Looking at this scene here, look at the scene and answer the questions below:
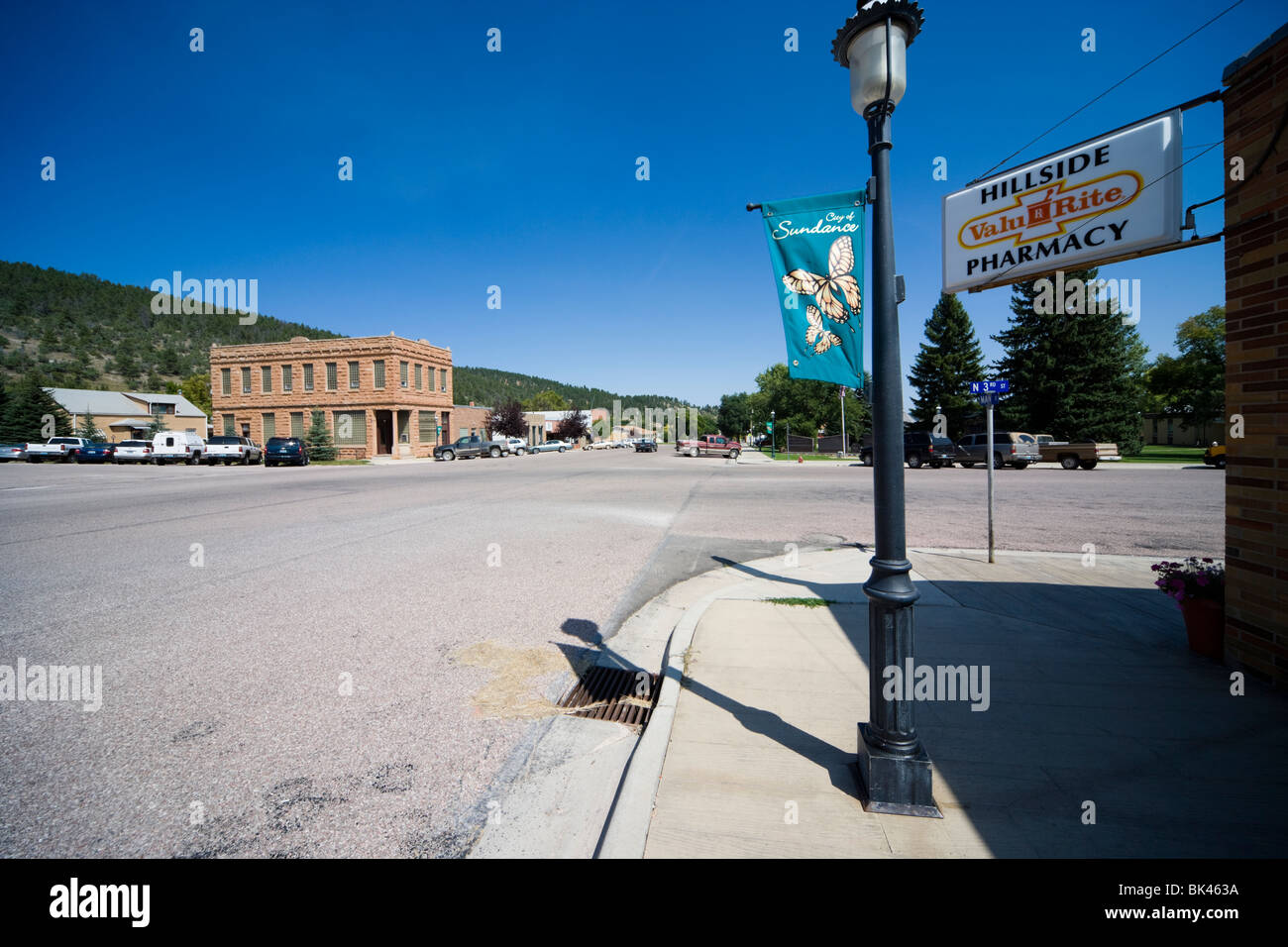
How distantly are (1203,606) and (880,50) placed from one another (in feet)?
15.8

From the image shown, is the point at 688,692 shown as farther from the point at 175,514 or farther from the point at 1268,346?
the point at 175,514

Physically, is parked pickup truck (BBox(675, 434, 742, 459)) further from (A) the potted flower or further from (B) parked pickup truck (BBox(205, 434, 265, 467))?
(A) the potted flower

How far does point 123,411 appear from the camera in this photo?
217 ft

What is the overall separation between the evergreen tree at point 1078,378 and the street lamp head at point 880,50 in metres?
41.0

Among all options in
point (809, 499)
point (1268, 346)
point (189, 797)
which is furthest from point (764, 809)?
point (809, 499)

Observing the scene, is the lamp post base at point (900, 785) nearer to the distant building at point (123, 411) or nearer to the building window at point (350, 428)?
the building window at point (350, 428)

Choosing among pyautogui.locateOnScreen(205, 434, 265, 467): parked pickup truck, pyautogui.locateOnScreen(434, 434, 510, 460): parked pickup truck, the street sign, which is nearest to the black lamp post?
the street sign

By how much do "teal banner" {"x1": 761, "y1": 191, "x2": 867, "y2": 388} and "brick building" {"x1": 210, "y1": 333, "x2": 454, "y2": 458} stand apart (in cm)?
4586

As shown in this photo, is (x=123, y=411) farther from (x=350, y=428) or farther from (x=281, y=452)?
(x=281, y=452)

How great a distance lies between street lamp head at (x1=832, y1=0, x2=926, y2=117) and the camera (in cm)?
275

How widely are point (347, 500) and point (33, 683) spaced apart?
1191 centimetres

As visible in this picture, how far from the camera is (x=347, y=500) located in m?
15.3

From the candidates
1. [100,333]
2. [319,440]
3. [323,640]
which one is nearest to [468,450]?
[319,440]

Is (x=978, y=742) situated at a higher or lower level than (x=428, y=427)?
lower
